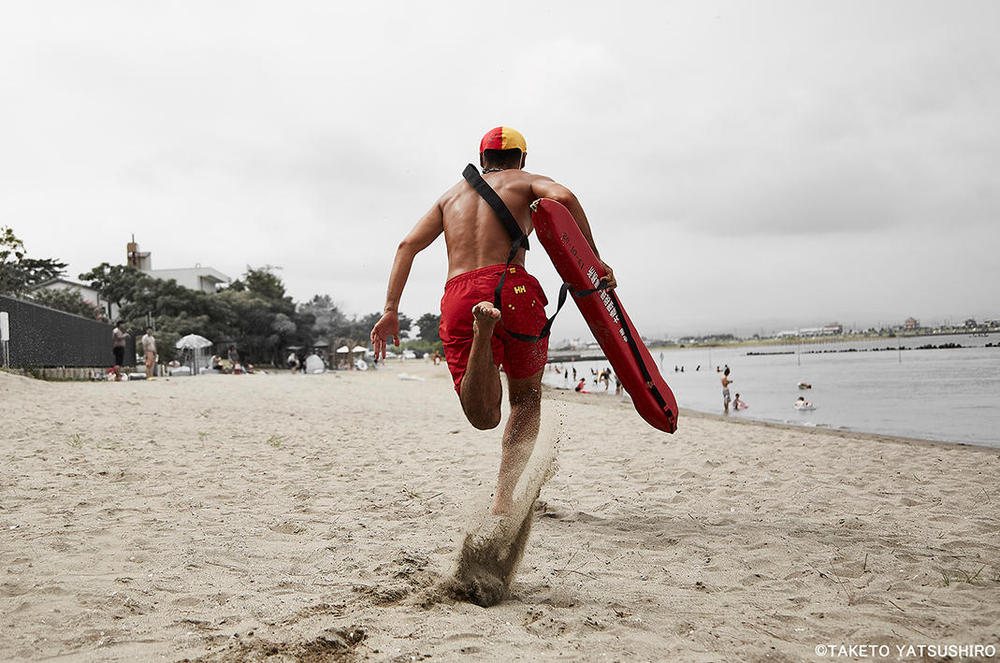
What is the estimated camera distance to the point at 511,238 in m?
3.25

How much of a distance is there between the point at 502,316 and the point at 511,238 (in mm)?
420

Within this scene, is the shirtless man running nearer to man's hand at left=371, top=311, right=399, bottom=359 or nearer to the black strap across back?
the black strap across back

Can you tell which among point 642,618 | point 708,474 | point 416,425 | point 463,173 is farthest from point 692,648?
point 416,425

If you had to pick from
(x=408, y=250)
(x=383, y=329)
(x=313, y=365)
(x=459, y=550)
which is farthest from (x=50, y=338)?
(x=313, y=365)

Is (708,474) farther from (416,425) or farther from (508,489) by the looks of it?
(416,425)

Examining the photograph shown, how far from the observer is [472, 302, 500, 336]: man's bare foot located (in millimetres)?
2760

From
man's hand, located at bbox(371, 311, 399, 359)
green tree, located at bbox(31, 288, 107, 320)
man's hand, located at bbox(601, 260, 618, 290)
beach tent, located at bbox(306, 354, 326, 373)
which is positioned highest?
green tree, located at bbox(31, 288, 107, 320)

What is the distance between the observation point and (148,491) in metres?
4.42

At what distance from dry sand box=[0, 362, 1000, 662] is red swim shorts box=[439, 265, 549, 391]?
69 cm

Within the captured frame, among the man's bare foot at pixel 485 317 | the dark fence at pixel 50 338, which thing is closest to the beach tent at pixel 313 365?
the dark fence at pixel 50 338

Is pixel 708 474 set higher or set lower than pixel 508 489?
lower

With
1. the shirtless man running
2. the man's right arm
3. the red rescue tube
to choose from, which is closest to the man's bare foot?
the shirtless man running

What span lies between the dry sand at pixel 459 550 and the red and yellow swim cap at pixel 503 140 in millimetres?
1606

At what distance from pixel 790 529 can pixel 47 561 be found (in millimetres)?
3824
